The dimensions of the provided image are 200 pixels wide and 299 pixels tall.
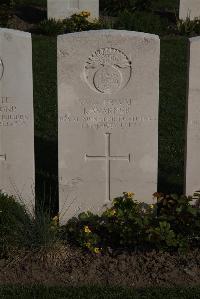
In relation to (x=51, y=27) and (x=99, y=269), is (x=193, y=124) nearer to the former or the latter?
(x=99, y=269)

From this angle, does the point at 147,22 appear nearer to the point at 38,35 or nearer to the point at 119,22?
the point at 119,22

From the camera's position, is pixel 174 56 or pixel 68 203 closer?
pixel 68 203

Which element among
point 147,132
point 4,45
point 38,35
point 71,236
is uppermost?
point 38,35

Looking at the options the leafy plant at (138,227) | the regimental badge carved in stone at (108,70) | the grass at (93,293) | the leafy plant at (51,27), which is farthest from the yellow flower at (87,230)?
the leafy plant at (51,27)

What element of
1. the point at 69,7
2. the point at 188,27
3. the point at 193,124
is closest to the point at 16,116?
the point at 193,124

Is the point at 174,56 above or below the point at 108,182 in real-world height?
above

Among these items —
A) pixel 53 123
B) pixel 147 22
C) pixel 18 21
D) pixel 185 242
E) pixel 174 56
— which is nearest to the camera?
pixel 185 242

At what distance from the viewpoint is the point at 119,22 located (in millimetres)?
15531

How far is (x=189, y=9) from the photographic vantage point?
52.7ft

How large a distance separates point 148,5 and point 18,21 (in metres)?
3.27

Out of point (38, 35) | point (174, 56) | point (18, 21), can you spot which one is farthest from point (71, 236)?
point (18, 21)

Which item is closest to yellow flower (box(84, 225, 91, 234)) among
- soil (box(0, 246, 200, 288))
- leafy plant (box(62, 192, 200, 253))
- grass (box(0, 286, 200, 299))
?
leafy plant (box(62, 192, 200, 253))

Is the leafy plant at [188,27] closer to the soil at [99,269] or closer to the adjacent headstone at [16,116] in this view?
the adjacent headstone at [16,116]

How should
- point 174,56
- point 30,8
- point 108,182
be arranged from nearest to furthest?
point 108,182 → point 174,56 → point 30,8
